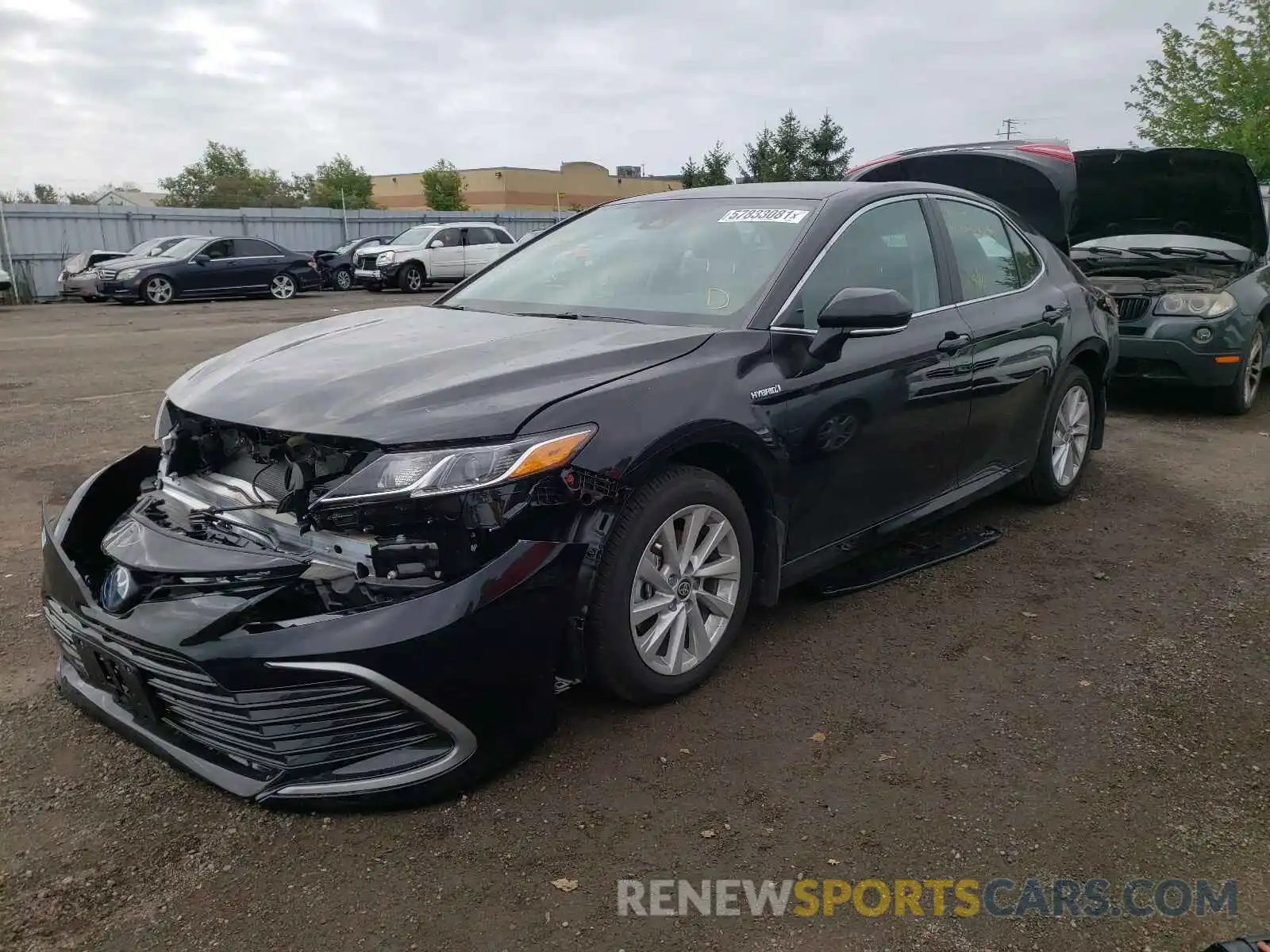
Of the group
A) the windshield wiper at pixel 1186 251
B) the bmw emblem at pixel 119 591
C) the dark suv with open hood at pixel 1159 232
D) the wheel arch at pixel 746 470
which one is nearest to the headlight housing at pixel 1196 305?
the dark suv with open hood at pixel 1159 232

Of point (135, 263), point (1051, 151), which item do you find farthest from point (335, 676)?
point (135, 263)

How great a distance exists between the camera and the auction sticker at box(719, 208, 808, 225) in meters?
3.76

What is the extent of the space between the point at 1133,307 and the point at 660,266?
539cm

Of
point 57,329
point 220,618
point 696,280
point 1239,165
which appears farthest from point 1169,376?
point 57,329

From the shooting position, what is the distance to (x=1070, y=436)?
5355 mm

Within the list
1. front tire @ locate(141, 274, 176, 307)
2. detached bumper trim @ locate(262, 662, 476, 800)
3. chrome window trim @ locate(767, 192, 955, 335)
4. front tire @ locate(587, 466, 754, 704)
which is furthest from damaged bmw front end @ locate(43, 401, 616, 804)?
front tire @ locate(141, 274, 176, 307)

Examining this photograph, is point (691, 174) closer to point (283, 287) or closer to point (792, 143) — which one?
point (792, 143)

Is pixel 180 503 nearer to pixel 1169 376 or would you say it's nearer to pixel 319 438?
pixel 319 438

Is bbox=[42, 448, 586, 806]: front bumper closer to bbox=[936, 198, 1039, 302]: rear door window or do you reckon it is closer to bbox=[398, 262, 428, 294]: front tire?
bbox=[936, 198, 1039, 302]: rear door window

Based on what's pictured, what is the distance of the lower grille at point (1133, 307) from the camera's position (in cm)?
753

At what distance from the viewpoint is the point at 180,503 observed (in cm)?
300

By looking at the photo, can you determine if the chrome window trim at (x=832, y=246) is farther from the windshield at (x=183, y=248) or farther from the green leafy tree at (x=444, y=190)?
the green leafy tree at (x=444, y=190)

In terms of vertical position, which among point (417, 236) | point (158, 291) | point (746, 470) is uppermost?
point (417, 236)

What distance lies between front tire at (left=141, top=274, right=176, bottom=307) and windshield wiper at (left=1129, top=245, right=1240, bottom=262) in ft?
58.3
